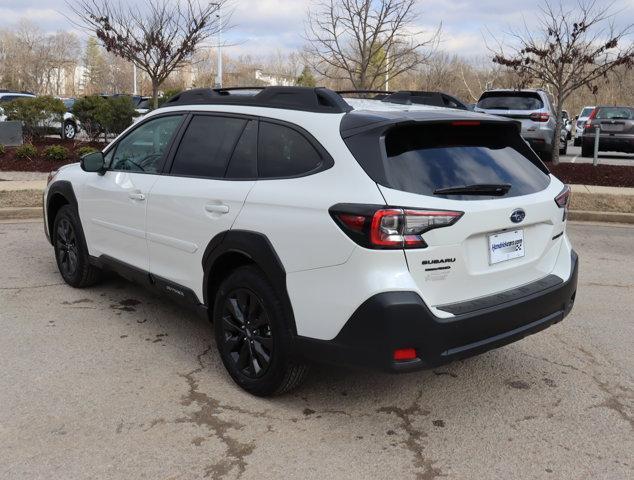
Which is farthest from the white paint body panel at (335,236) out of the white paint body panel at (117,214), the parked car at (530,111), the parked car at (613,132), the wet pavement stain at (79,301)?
the parked car at (613,132)

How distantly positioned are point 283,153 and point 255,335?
3.46ft

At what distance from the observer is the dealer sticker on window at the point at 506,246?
3.27 m

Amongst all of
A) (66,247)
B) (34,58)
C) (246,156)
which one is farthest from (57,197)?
(34,58)

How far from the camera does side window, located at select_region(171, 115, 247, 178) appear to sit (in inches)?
154

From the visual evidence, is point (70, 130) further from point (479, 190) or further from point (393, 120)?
point (479, 190)

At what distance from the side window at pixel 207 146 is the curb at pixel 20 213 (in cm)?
598

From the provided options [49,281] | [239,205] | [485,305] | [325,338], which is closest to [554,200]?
[485,305]

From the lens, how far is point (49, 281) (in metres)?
6.00

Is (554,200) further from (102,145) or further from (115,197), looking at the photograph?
(102,145)

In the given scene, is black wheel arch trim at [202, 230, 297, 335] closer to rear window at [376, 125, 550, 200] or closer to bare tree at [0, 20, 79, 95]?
rear window at [376, 125, 550, 200]

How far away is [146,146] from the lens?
4754 mm

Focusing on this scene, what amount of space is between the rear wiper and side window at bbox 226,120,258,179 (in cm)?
113

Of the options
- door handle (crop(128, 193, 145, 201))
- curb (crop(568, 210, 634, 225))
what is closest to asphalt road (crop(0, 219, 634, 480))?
door handle (crop(128, 193, 145, 201))

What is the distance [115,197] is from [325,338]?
2.44 m
